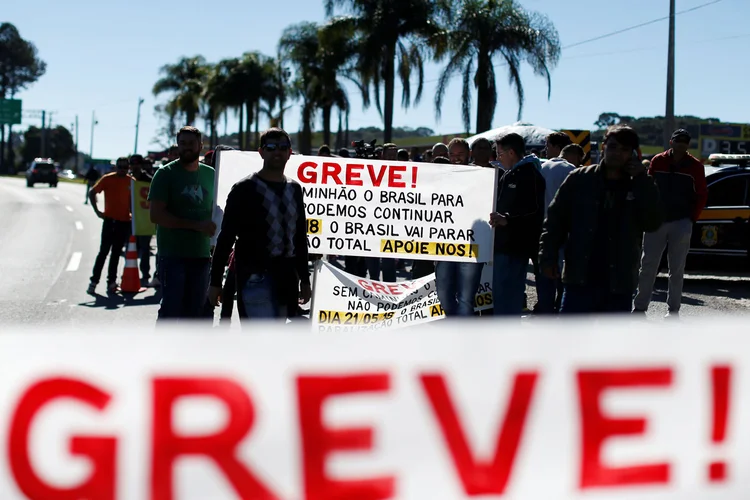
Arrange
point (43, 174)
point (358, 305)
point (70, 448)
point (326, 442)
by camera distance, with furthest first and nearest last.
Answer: point (43, 174) < point (358, 305) < point (326, 442) < point (70, 448)

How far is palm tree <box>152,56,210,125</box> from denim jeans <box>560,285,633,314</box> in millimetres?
60414

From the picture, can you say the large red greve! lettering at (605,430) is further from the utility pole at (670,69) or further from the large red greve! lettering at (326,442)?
the utility pole at (670,69)

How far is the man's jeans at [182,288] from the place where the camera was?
19.3ft

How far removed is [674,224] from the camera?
→ 28.6 ft

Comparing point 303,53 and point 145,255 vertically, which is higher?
point 303,53

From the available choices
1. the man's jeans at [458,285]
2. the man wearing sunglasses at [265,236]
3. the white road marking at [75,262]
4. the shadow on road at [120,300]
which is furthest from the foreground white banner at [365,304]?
the white road marking at [75,262]

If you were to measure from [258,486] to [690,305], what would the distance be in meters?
8.93

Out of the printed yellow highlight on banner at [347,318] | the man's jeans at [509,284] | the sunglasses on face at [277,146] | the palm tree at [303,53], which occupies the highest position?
the palm tree at [303,53]

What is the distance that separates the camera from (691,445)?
2980mm

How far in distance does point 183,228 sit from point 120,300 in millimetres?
4847

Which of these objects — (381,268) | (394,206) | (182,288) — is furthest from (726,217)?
(182,288)

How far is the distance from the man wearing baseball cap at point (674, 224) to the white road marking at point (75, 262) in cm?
852

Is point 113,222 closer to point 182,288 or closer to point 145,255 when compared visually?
point 145,255

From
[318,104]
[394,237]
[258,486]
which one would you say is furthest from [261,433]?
[318,104]
